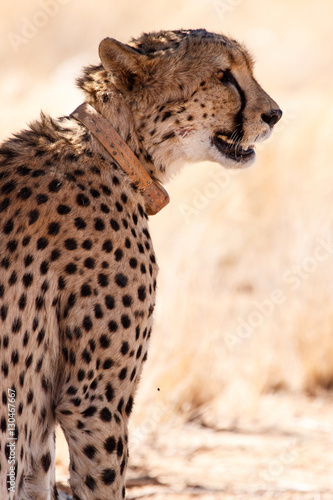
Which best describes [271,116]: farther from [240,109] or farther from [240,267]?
[240,267]

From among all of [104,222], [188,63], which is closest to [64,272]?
[104,222]

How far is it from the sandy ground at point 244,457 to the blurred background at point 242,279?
32mm

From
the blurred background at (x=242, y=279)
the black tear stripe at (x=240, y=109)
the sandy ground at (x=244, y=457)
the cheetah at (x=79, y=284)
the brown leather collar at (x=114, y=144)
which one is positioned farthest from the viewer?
the blurred background at (x=242, y=279)

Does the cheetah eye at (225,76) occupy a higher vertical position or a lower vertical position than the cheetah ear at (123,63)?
higher

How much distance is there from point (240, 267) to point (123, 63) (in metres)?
4.10

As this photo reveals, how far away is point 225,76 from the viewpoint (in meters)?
3.07

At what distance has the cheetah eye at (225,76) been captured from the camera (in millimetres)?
3045

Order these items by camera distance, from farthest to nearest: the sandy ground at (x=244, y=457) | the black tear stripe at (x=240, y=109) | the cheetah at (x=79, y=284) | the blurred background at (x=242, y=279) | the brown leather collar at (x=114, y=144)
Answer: the blurred background at (x=242, y=279) < the sandy ground at (x=244, y=457) < the black tear stripe at (x=240, y=109) < the brown leather collar at (x=114, y=144) < the cheetah at (x=79, y=284)

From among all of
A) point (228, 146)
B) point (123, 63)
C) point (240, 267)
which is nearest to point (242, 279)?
point (240, 267)

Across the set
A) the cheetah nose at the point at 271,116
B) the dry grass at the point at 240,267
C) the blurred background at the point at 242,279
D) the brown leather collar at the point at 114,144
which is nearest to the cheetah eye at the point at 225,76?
the cheetah nose at the point at 271,116

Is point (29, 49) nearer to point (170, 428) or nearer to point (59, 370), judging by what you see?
point (170, 428)

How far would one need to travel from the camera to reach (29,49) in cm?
1125

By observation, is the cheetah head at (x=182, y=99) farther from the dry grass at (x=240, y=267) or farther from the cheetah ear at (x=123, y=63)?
the dry grass at (x=240, y=267)

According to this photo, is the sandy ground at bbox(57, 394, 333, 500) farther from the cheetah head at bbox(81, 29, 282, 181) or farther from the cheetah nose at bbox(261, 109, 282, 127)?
the cheetah nose at bbox(261, 109, 282, 127)
